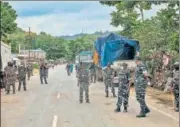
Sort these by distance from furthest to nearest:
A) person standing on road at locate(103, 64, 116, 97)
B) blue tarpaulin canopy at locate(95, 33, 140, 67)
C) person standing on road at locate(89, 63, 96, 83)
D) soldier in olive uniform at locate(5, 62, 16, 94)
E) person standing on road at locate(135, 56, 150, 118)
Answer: person standing on road at locate(89, 63, 96, 83), blue tarpaulin canopy at locate(95, 33, 140, 67), soldier in olive uniform at locate(5, 62, 16, 94), person standing on road at locate(103, 64, 116, 97), person standing on road at locate(135, 56, 150, 118)

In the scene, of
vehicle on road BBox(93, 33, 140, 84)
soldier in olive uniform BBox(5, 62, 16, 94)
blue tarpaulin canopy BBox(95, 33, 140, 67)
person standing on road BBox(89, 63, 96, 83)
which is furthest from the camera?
person standing on road BBox(89, 63, 96, 83)

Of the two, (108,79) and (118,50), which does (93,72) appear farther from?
(108,79)

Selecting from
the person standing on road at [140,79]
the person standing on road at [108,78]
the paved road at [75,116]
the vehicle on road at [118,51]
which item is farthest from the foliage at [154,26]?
the person standing on road at [140,79]

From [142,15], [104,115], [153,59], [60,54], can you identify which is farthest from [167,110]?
[60,54]

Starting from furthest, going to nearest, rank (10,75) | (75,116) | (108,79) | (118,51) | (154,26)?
(154,26), (118,51), (10,75), (108,79), (75,116)

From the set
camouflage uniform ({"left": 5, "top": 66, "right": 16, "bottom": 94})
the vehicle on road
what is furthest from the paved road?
the vehicle on road

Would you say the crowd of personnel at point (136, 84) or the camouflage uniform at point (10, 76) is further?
the camouflage uniform at point (10, 76)

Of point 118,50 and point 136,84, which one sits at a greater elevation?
point 118,50

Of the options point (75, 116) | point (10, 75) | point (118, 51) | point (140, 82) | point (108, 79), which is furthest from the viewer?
point (118, 51)

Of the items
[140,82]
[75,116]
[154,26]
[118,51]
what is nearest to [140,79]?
[140,82]

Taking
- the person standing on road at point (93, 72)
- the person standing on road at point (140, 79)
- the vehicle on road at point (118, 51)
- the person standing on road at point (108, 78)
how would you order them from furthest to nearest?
1. the person standing on road at point (93, 72)
2. the vehicle on road at point (118, 51)
3. the person standing on road at point (108, 78)
4. the person standing on road at point (140, 79)

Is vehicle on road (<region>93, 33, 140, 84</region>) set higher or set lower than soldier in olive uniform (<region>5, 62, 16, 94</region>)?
higher

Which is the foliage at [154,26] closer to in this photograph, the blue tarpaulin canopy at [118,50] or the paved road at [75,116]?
the blue tarpaulin canopy at [118,50]

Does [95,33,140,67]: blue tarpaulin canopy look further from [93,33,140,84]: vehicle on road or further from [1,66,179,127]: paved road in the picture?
[1,66,179,127]: paved road
